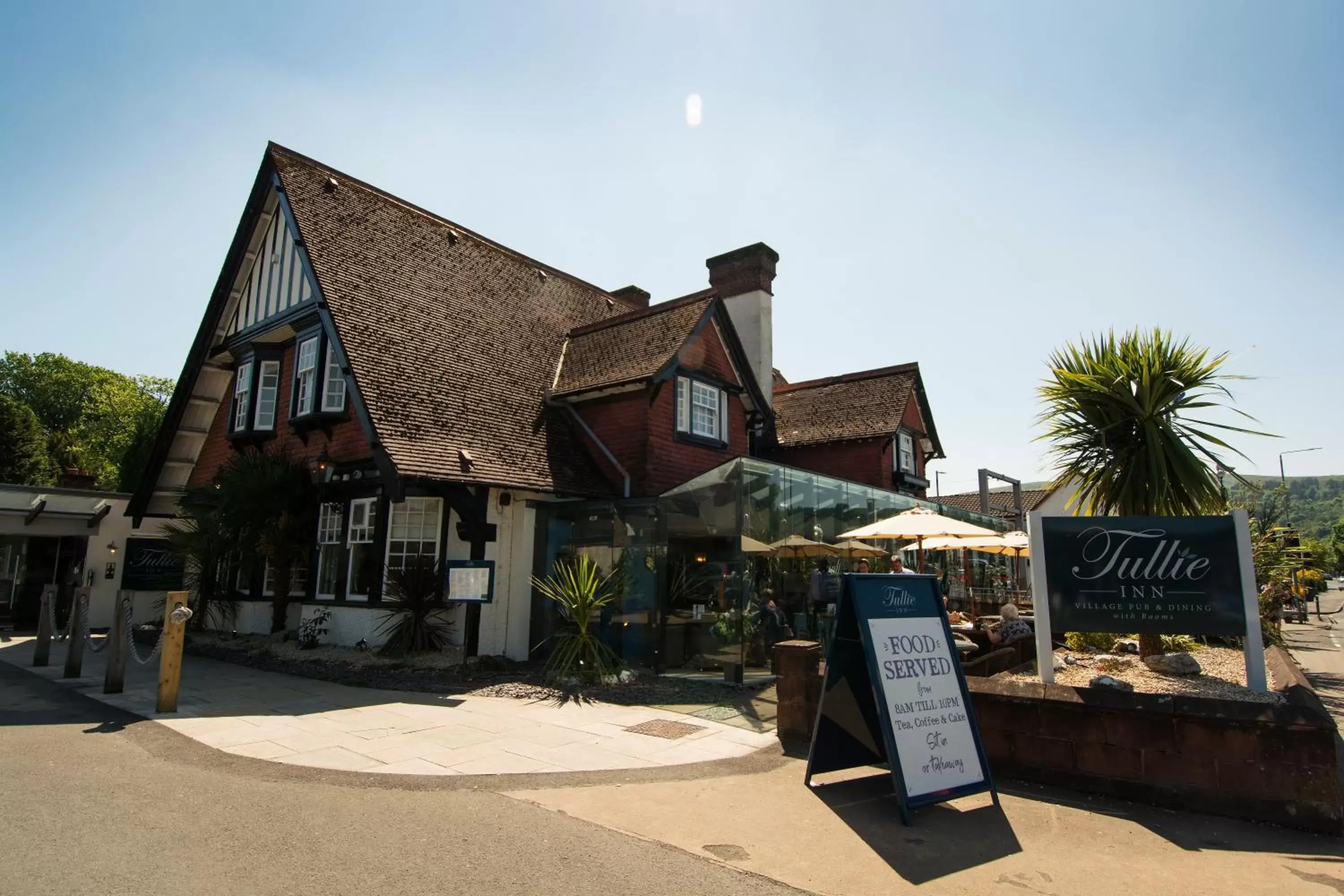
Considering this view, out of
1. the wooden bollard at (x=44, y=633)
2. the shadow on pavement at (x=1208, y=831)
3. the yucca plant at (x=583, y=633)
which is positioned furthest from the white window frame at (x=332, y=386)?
the shadow on pavement at (x=1208, y=831)

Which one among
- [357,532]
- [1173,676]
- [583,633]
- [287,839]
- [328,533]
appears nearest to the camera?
[287,839]

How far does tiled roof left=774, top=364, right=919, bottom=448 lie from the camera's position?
2098 centimetres

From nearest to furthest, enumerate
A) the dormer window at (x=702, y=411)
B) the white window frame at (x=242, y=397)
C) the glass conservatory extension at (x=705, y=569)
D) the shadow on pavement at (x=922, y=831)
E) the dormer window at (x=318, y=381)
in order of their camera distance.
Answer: the shadow on pavement at (x=922, y=831), the glass conservatory extension at (x=705, y=569), the dormer window at (x=318, y=381), the dormer window at (x=702, y=411), the white window frame at (x=242, y=397)

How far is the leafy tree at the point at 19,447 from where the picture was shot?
37188 mm

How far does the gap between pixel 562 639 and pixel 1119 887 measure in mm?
9074

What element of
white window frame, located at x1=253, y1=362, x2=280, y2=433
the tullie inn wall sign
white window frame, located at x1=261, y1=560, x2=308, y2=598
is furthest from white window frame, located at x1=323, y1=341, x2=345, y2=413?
the tullie inn wall sign

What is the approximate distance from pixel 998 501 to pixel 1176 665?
4423 centimetres

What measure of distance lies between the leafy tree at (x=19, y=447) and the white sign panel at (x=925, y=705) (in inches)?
1787

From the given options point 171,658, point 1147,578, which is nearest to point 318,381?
point 171,658

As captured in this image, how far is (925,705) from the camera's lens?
5836 millimetres

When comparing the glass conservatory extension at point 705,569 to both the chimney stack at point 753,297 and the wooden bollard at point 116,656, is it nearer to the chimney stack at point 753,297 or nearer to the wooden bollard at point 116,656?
the wooden bollard at point 116,656

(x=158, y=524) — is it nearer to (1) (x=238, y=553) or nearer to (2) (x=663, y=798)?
(1) (x=238, y=553)

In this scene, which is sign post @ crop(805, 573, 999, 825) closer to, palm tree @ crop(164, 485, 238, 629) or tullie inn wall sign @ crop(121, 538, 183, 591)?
palm tree @ crop(164, 485, 238, 629)

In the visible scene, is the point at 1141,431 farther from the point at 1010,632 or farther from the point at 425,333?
the point at 425,333
